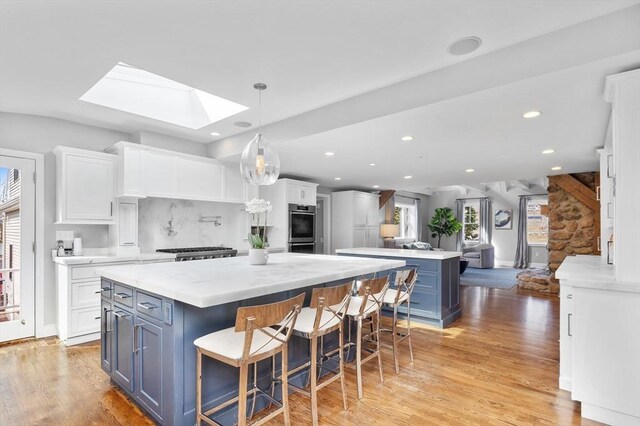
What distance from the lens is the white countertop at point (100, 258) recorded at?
3555 millimetres

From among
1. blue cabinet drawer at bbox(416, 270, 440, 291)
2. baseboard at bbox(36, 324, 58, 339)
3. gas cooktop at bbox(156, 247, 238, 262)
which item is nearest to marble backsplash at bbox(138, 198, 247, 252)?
gas cooktop at bbox(156, 247, 238, 262)

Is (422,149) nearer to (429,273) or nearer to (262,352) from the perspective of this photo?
(429,273)

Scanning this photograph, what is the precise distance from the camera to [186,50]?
7.76ft

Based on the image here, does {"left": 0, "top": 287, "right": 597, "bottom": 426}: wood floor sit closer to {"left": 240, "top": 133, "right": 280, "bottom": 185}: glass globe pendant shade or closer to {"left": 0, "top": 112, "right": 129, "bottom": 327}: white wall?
{"left": 0, "top": 112, "right": 129, "bottom": 327}: white wall

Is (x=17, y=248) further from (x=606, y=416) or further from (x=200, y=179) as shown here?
(x=606, y=416)

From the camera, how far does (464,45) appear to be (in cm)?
228

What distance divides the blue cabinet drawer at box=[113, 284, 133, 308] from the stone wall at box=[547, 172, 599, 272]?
698cm

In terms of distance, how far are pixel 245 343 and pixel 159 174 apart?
133 inches

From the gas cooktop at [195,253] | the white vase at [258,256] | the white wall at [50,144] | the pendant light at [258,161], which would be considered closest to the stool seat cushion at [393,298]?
the white vase at [258,256]

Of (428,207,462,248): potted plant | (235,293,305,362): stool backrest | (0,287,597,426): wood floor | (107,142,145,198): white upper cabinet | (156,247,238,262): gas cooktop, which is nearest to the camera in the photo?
(235,293,305,362): stool backrest

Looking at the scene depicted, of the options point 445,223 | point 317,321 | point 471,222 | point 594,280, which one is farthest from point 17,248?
point 471,222

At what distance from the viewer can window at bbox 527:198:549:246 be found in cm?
1029

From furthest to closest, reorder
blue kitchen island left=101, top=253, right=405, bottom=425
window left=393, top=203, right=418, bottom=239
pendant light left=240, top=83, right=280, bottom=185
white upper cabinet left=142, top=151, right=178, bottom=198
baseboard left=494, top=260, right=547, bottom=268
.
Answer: window left=393, top=203, right=418, bottom=239
baseboard left=494, top=260, right=547, bottom=268
white upper cabinet left=142, top=151, right=178, bottom=198
pendant light left=240, top=83, right=280, bottom=185
blue kitchen island left=101, top=253, right=405, bottom=425

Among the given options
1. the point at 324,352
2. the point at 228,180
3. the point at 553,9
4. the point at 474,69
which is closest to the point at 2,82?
the point at 228,180
